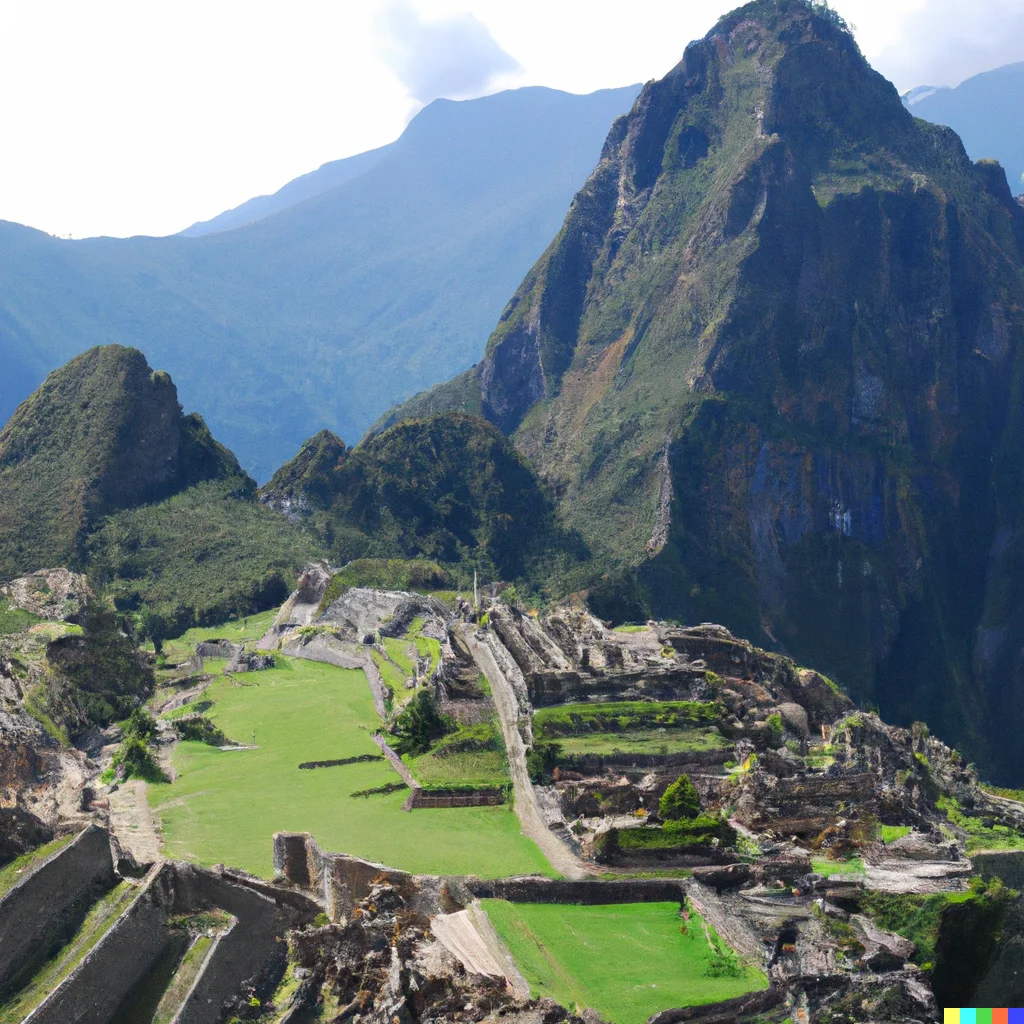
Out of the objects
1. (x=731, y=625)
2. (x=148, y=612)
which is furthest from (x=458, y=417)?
(x=148, y=612)

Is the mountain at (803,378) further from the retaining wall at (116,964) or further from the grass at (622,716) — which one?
the retaining wall at (116,964)

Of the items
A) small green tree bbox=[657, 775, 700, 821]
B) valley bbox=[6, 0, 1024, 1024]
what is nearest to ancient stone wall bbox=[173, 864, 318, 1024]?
valley bbox=[6, 0, 1024, 1024]

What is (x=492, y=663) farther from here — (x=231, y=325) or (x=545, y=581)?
(x=231, y=325)

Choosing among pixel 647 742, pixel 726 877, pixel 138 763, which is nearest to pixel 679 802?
pixel 726 877

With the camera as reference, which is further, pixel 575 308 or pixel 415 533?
pixel 575 308

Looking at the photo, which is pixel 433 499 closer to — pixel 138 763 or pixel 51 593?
pixel 51 593

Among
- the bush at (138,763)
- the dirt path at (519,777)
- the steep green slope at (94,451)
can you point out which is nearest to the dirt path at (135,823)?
the bush at (138,763)
